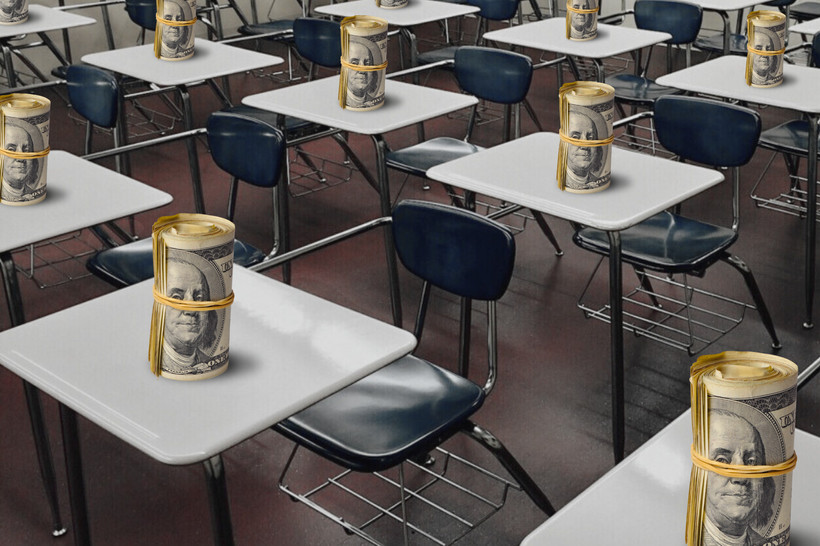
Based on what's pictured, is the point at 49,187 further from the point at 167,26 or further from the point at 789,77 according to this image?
the point at 789,77

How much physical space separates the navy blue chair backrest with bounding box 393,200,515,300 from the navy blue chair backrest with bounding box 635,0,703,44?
323cm

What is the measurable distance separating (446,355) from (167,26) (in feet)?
6.28

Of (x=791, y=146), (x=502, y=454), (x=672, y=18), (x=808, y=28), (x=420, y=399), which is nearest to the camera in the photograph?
(x=502, y=454)

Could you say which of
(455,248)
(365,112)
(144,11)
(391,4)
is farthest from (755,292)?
(144,11)

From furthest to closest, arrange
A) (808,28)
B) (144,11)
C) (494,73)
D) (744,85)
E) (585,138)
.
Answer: (144,11) → (808,28) → (494,73) → (744,85) → (585,138)

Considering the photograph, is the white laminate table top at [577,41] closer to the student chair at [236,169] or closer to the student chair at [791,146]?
the student chair at [791,146]

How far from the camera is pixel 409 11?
5355 mm

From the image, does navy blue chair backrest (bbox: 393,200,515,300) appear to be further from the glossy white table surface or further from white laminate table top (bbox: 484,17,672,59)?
white laminate table top (bbox: 484,17,672,59)

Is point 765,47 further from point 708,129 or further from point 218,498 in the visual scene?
point 218,498

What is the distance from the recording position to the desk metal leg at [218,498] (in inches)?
63.9

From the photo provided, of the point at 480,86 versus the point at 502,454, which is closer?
the point at 502,454

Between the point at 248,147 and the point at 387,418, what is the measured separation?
4.28 ft

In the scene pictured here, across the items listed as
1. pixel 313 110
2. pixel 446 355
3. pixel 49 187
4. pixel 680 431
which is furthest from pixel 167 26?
pixel 680 431

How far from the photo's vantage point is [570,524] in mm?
1354
